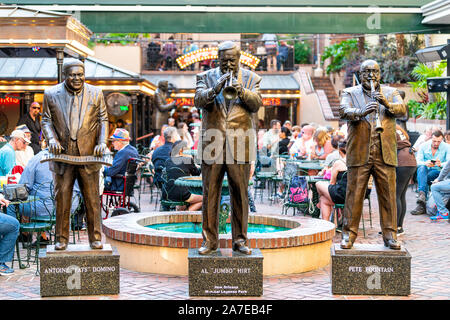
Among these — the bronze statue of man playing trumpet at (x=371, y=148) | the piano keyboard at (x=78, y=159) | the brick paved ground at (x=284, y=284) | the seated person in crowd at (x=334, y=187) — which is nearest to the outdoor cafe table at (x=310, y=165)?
A: the seated person in crowd at (x=334, y=187)

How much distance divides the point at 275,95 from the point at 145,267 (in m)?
19.5

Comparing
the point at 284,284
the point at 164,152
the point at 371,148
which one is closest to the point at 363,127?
the point at 371,148

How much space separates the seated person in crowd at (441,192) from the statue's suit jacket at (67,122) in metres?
6.50

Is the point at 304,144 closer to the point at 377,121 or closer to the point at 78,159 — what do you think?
the point at 377,121

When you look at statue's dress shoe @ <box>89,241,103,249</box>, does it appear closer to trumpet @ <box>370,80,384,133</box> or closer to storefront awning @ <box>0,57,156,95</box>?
trumpet @ <box>370,80,384,133</box>

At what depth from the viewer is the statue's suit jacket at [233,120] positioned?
564 cm

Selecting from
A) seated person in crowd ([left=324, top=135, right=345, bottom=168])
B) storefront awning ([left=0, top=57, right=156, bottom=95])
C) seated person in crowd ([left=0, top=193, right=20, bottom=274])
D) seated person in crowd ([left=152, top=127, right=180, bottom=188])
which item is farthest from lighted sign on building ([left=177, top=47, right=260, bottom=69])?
seated person in crowd ([left=0, top=193, right=20, bottom=274])

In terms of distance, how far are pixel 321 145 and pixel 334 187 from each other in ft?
10.8

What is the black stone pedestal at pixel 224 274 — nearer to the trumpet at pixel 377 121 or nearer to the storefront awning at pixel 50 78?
the trumpet at pixel 377 121

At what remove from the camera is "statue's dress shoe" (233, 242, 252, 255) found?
5.71 m

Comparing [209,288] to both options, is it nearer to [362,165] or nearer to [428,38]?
[362,165]

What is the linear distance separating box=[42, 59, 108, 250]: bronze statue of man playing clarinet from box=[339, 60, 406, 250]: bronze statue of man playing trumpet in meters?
2.13

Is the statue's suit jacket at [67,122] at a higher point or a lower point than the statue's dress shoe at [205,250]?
higher

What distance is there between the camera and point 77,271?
223 inches
